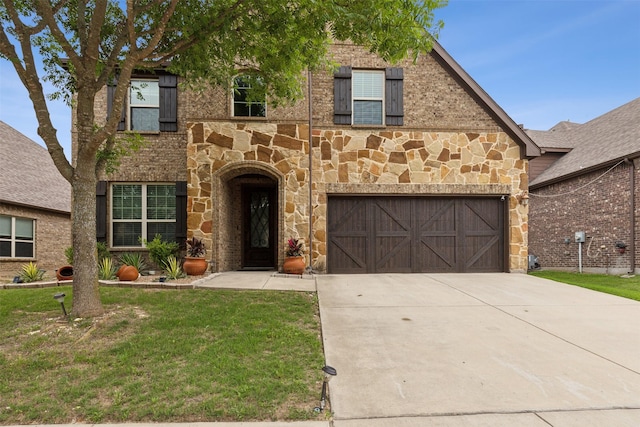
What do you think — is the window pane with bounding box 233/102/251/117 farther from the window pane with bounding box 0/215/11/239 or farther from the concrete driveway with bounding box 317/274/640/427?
the window pane with bounding box 0/215/11/239

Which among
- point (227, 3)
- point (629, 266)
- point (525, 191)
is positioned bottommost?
point (629, 266)

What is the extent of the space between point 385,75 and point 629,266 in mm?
11103

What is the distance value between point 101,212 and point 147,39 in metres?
5.37

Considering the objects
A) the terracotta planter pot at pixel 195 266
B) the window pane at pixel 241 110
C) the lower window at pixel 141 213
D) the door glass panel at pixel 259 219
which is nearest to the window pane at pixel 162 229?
the lower window at pixel 141 213

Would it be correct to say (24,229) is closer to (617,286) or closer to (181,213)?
(181,213)

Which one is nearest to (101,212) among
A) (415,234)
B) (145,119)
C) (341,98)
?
(145,119)

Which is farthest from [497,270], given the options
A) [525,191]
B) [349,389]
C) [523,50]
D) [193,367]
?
[523,50]

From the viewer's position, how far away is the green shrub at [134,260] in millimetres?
9172

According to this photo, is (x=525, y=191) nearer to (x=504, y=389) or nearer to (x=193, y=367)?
(x=504, y=389)

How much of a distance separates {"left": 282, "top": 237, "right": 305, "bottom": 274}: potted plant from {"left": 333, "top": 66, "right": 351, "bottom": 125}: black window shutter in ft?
12.4

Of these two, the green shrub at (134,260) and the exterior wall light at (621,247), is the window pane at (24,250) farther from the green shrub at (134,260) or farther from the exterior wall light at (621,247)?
the exterior wall light at (621,247)

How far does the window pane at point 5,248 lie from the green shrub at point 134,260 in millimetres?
5871

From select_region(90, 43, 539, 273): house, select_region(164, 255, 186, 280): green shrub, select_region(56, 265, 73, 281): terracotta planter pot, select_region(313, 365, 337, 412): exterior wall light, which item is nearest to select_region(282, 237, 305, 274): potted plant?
select_region(90, 43, 539, 273): house

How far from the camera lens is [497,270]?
1003 cm
